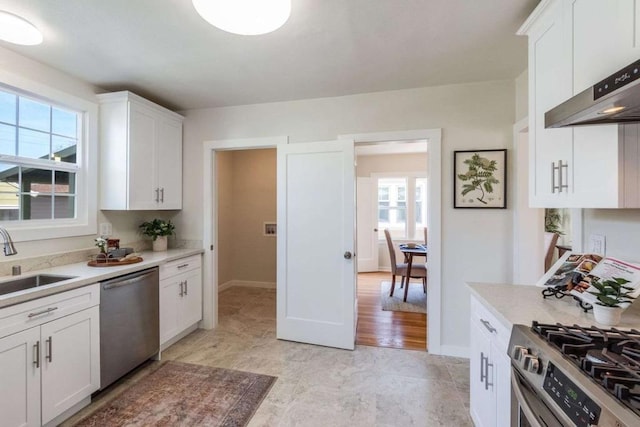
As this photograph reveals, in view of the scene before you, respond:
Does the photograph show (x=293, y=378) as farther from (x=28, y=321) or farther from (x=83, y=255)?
(x=83, y=255)

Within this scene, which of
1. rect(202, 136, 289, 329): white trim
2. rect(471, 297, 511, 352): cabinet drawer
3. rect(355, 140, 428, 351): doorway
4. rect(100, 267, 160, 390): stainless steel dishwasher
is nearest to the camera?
rect(471, 297, 511, 352): cabinet drawer

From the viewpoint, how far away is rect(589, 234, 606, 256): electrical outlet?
58.4 inches

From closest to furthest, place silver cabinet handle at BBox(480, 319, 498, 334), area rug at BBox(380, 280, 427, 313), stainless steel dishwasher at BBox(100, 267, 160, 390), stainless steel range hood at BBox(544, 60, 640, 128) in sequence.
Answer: stainless steel range hood at BBox(544, 60, 640, 128) < silver cabinet handle at BBox(480, 319, 498, 334) < stainless steel dishwasher at BBox(100, 267, 160, 390) < area rug at BBox(380, 280, 427, 313)

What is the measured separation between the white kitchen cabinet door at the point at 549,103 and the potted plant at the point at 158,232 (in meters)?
3.21

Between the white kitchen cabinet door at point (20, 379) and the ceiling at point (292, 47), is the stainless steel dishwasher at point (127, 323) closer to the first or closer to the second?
the white kitchen cabinet door at point (20, 379)

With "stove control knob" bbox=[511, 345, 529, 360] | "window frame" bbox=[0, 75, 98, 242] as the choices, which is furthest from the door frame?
"window frame" bbox=[0, 75, 98, 242]

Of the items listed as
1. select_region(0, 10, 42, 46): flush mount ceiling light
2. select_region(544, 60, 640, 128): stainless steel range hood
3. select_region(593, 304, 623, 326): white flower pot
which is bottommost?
select_region(593, 304, 623, 326): white flower pot

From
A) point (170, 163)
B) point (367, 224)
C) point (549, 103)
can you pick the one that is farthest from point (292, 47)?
point (367, 224)

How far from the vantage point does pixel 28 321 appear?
1.54 metres

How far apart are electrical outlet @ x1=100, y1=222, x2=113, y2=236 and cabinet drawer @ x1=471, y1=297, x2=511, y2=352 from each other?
315 cm

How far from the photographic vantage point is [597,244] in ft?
4.99

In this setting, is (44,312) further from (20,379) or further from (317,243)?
(317,243)

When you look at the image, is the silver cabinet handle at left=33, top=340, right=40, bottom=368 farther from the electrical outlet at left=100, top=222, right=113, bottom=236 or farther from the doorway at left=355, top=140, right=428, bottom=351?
the doorway at left=355, top=140, right=428, bottom=351

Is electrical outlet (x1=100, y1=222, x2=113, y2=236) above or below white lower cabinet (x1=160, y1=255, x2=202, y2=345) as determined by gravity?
above
